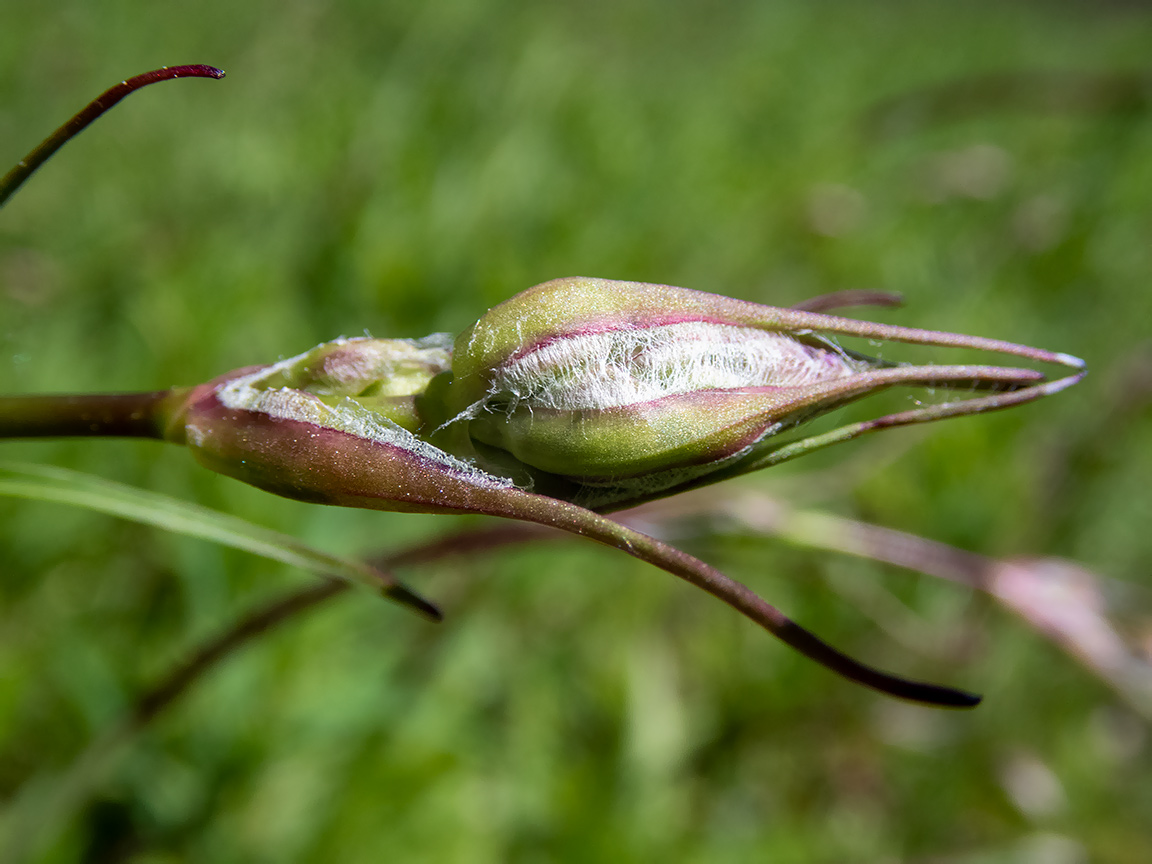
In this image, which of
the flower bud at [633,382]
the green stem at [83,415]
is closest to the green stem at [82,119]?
the green stem at [83,415]

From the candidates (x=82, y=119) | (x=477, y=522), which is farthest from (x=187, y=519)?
(x=477, y=522)

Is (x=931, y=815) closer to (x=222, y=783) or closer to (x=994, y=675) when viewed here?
(x=994, y=675)

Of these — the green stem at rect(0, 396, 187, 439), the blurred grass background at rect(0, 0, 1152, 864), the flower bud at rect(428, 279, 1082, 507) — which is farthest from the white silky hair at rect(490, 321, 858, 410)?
the blurred grass background at rect(0, 0, 1152, 864)

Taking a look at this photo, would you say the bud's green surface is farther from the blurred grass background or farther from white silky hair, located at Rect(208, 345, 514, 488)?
the blurred grass background

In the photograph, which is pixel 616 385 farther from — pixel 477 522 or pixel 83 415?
pixel 477 522

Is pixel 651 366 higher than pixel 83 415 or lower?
higher

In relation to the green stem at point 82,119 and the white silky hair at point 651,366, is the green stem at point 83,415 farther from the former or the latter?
the white silky hair at point 651,366
